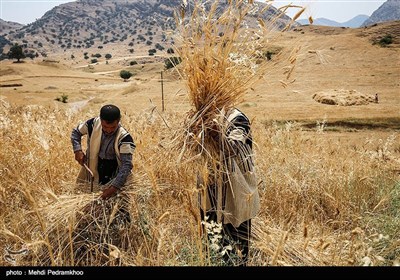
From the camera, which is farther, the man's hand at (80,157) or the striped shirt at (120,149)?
the man's hand at (80,157)

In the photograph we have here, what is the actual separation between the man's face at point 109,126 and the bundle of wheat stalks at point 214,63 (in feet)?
2.57

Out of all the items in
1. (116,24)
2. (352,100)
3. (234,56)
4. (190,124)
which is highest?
(116,24)

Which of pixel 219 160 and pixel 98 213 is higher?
pixel 219 160

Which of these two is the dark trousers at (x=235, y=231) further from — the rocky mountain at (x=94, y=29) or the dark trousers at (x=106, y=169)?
the rocky mountain at (x=94, y=29)

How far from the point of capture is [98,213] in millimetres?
2469

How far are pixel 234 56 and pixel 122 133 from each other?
1177mm

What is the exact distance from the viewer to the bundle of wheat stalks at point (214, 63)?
207 centimetres

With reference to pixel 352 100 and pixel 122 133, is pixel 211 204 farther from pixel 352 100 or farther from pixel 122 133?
pixel 352 100

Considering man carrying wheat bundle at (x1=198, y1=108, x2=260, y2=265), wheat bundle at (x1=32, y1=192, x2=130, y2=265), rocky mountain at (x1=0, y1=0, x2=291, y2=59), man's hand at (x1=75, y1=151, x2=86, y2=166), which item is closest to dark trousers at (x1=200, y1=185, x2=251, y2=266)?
man carrying wheat bundle at (x1=198, y1=108, x2=260, y2=265)

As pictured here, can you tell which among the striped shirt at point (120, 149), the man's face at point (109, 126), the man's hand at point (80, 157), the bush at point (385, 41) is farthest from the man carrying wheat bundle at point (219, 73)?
the bush at point (385, 41)

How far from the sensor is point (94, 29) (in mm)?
131250

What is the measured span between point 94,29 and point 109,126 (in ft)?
460

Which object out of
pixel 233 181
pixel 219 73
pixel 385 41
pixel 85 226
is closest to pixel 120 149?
pixel 85 226

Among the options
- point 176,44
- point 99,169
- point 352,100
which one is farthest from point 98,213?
point 352,100
